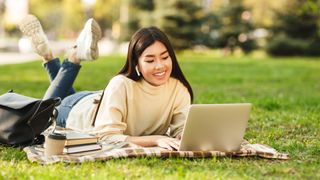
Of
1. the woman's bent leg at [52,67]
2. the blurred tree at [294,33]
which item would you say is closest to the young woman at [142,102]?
the woman's bent leg at [52,67]

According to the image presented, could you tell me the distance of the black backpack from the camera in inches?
167

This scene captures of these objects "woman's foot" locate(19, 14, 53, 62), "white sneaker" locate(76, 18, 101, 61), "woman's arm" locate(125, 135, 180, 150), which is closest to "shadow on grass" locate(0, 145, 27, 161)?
"woman's arm" locate(125, 135, 180, 150)

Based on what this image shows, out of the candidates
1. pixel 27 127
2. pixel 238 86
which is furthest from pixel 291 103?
pixel 27 127

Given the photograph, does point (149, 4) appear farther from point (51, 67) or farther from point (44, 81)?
point (51, 67)

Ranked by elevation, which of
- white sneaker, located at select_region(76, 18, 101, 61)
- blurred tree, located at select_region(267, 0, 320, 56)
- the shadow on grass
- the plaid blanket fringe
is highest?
white sneaker, located at select_region(76, 18, 101, 61)

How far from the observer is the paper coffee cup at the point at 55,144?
373 cm

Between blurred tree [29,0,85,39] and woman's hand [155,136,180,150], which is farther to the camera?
blurred tree [29,0,85,39]

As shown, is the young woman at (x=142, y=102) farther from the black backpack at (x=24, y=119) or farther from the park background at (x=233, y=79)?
the park background at (x=233, y=79)

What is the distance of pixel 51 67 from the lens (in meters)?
5.82

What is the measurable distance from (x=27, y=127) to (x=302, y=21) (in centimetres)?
2128

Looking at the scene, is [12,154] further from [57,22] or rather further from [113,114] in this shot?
[57,22]

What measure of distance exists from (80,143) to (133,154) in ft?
1.22

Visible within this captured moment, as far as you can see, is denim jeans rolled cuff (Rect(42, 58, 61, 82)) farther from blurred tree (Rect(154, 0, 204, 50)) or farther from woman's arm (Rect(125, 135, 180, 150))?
blurred tree (Rect(154, 0, 204, 50))

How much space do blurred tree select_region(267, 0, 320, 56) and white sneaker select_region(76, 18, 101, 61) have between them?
63.3ft
